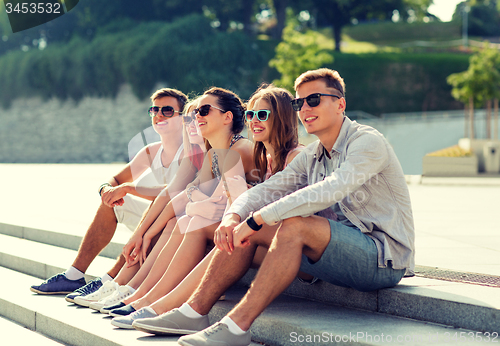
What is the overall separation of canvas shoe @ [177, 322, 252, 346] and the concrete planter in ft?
43.1

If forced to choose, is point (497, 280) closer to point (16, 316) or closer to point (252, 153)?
point (252, 153)

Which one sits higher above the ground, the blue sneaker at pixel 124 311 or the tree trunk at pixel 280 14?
the tree trunk at pixel 280 14

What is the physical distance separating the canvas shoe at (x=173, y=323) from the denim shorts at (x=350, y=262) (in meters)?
0.60

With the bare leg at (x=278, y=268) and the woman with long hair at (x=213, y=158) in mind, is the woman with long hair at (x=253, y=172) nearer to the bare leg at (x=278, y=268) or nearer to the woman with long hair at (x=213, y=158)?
the woman with long hair at (x=213, y=158)

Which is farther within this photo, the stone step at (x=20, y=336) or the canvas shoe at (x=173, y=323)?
the stone step at (x=20, y=336)

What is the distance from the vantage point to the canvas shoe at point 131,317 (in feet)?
8.84

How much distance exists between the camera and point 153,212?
3.37 m

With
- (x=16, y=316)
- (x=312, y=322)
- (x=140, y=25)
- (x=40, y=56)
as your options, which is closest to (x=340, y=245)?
(x=312, y=322)

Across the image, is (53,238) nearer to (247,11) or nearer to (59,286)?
(59,286)

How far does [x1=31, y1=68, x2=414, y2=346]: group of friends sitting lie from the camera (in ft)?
7.68

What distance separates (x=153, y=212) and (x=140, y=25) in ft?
104

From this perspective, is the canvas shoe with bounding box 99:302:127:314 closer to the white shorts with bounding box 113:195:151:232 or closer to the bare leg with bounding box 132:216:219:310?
the bare leg with bounding box 132:216:219:310

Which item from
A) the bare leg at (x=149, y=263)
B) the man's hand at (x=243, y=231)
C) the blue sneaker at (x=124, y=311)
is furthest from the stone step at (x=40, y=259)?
the man's hand at (x=243, y=231)

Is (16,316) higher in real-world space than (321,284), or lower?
lower
